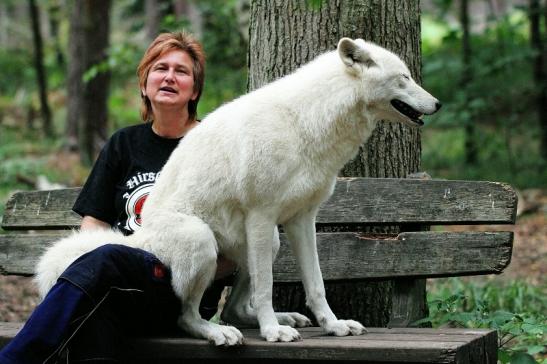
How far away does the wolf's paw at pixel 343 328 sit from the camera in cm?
347

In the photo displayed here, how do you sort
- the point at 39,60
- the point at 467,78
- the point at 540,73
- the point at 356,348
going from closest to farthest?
the point at 356,348 < the point at 467,78 < the point at 540,73 < the point at 39,60

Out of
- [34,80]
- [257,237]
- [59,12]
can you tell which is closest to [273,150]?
[257,237]

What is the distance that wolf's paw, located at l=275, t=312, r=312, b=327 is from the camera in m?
3.83

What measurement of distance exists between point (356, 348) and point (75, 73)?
14.2 meters

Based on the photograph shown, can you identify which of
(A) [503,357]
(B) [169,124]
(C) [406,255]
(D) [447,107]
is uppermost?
(D) [447,107]

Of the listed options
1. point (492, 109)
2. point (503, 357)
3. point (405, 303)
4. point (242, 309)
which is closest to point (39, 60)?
point (492, 109)

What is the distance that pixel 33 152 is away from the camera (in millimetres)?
17016

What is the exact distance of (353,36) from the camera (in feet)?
14.0

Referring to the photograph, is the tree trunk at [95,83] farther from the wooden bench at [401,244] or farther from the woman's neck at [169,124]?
the wooden bench at [401,244]

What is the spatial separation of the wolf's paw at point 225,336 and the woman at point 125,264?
12.0 inches

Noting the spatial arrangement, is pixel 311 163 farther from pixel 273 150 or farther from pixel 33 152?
pixel 33 152

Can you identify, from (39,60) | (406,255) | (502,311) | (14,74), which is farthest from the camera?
(14,74)

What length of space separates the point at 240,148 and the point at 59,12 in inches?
787

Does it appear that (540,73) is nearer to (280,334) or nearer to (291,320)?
(291,320)
